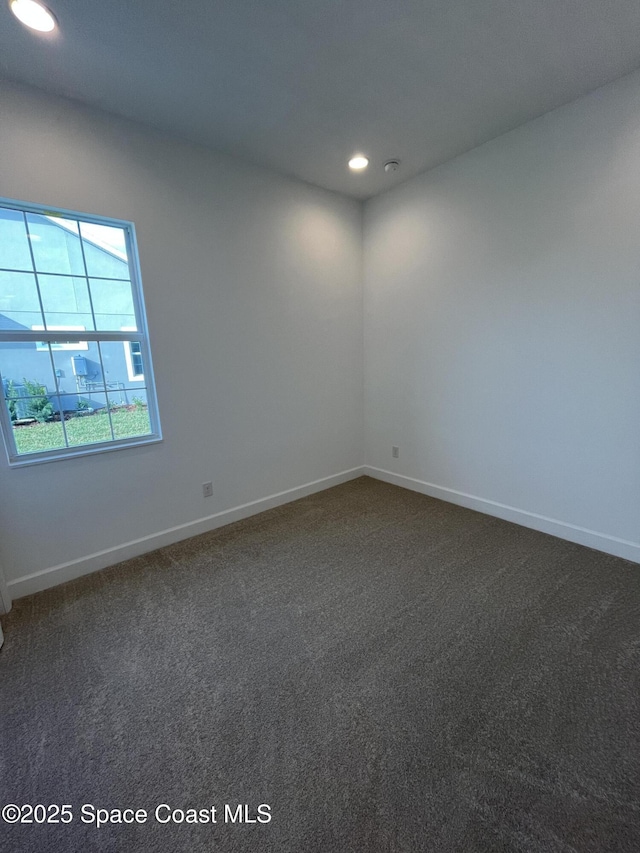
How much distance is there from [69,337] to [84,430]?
0.58 m

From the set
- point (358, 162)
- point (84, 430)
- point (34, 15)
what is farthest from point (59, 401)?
point (358, 162)

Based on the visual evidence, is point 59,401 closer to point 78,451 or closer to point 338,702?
point 78,451

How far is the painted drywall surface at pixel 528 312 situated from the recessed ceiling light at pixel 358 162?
1.72ft

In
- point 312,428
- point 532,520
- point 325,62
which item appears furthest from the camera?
point 312,428

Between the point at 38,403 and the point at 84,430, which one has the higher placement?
the point at 38,403

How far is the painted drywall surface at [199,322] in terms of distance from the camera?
2.05 metres

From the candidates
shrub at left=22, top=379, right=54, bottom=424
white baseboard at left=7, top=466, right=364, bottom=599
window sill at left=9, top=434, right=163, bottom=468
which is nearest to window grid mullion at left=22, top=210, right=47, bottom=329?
shrub at left=22, top=379, right=54, bottom=424

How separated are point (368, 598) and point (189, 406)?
177 centimetres

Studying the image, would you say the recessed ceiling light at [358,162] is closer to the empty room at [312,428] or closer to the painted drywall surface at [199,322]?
the empty room at [312,428]

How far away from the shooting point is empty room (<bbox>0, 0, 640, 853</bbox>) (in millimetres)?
1198

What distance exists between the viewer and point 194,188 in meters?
2.46

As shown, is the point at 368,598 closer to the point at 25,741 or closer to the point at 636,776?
the point at 636,776

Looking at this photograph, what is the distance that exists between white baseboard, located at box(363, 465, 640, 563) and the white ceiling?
2.70 meters

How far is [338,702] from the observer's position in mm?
1423
